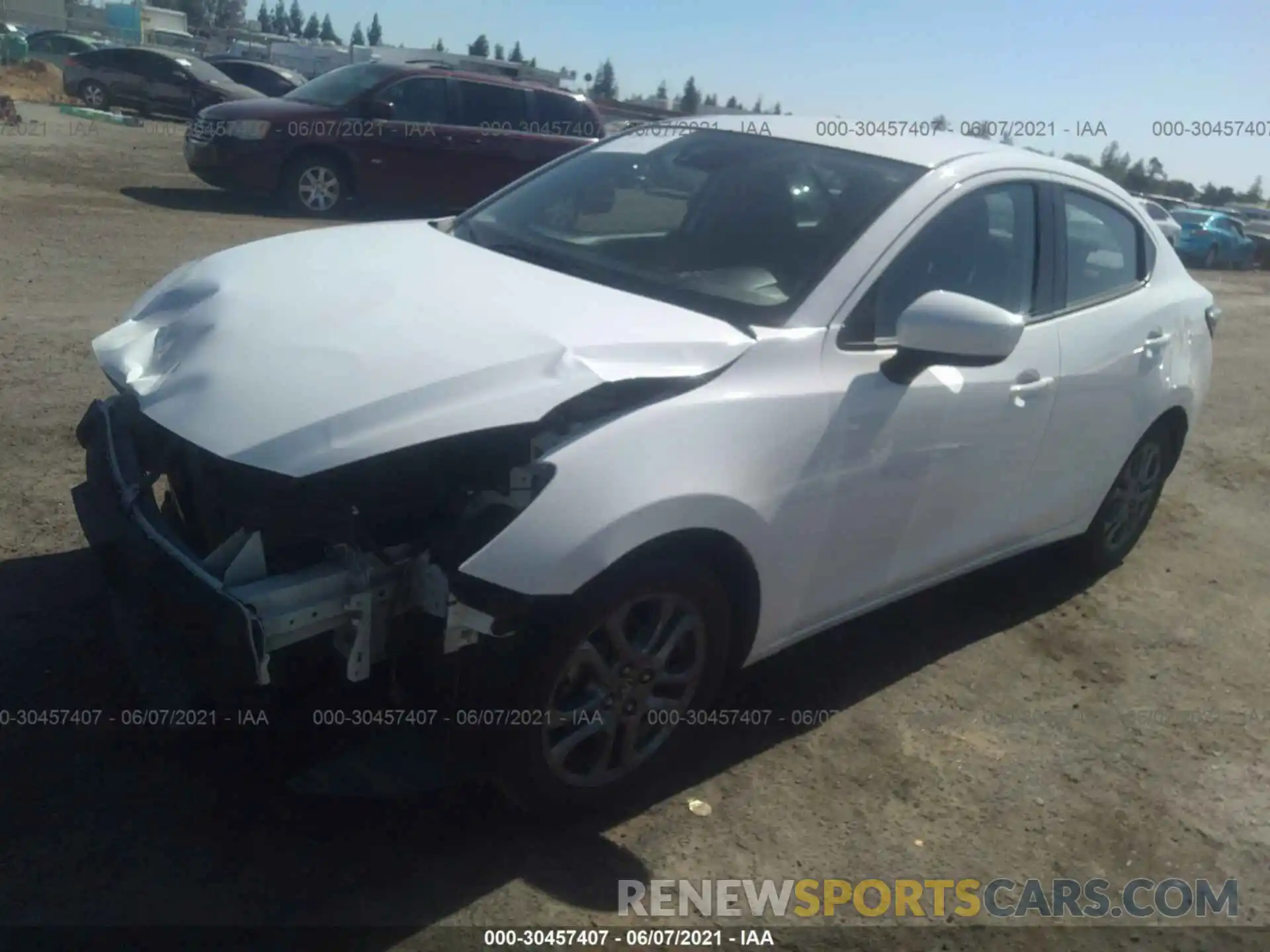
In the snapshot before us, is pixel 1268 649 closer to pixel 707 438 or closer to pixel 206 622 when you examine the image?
pixel 707 438

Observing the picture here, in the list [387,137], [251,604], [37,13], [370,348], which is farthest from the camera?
[37,13]

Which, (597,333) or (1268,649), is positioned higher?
(597,333)

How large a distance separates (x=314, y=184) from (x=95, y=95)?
668 inches

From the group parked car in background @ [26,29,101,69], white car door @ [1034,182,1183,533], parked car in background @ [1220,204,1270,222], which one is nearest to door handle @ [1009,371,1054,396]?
white car door @ [1034,182,1183,533]

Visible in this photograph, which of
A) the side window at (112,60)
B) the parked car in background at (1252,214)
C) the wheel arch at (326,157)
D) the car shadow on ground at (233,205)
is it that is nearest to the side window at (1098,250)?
the car shadow on ground at (233,205)

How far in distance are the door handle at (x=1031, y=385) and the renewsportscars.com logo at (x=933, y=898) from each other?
155 cm

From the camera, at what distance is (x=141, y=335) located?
3402 millimetres

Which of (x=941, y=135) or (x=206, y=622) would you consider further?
(x=941, y=135)

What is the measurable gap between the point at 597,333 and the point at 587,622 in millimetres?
775

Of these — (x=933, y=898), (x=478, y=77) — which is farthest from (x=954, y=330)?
(x=478, y=77)

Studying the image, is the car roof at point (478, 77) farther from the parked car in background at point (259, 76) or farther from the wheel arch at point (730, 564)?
the parked car in background at point (259, 76)

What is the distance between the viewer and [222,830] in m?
2.98

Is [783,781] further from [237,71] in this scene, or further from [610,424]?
[237,71]

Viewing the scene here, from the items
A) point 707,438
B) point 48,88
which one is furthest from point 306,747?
point 48,88
